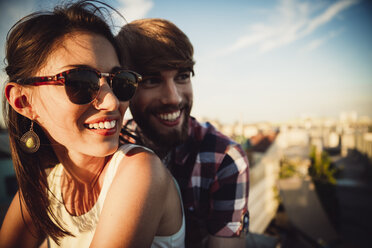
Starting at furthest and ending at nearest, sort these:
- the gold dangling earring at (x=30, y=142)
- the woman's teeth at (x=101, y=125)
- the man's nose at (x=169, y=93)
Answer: the man's nose at (x=169, y=93) → the gold dangling earring at (x=30, y=142) → the woman's teeth at (x=101, y=125)

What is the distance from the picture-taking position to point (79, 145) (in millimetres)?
1152

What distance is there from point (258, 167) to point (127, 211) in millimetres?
13270

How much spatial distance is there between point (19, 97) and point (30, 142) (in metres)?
0.32

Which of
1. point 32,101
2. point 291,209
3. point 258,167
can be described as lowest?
point 291,209

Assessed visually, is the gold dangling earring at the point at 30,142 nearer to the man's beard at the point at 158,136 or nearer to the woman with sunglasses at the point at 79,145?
the woman with sunglasses at the point at 79,145

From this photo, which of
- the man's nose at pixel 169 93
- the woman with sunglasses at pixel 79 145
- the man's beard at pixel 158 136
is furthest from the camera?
the man's beard at pixel 158 136

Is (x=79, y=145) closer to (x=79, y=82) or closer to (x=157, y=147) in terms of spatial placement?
(x=79, y=82)

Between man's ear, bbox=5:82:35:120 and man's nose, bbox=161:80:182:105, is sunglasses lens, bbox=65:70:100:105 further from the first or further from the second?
man's nose, bbox=161:80:182:105

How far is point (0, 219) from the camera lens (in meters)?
1.92

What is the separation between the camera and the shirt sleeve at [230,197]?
1.65 m

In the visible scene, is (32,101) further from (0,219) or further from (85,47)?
(0,219)

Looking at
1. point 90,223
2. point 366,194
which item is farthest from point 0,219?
point 366,194

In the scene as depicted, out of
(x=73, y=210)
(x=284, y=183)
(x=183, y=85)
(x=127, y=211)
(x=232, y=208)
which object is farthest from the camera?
(x=284, y=183)

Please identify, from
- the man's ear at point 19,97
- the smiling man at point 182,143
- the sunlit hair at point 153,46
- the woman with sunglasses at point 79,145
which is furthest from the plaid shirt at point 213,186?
the man's ear at point 19,97
